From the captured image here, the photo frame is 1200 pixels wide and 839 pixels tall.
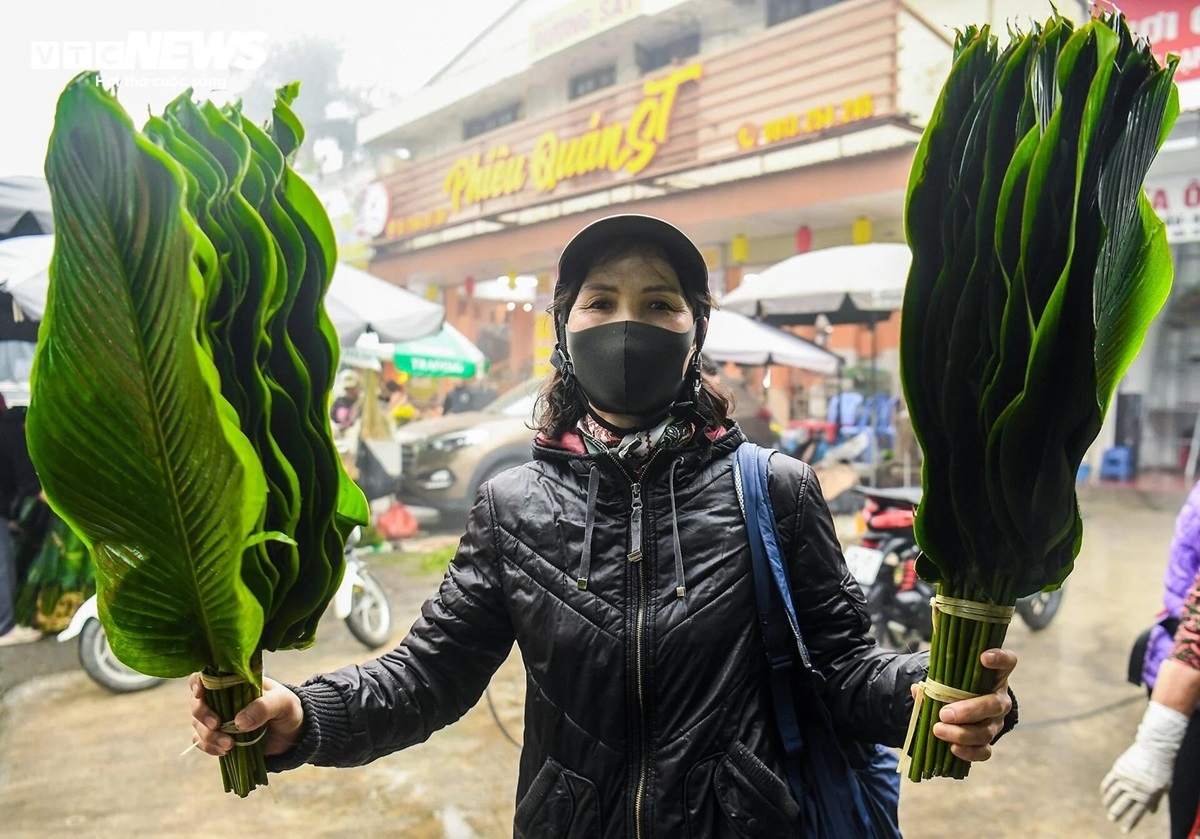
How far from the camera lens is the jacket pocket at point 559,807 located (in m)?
1.12

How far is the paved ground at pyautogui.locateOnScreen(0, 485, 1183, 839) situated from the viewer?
115 inches

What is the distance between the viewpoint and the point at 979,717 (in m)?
0.83

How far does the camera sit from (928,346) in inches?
31.8

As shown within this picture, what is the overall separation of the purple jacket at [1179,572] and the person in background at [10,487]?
3.89 m

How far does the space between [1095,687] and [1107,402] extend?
412 cm

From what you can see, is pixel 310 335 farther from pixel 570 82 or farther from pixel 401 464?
pixel 570 82

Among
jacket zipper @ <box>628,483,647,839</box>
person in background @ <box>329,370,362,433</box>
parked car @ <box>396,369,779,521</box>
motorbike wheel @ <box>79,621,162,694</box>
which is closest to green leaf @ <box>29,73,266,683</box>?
jacket zipper @ <box>628,483,647,839</box>

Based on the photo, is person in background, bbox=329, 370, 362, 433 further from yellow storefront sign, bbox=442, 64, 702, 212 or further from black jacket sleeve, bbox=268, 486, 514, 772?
black jacket sleeve, bbox=268, 486, 514, 772

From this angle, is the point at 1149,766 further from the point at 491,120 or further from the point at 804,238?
the point at 491,120

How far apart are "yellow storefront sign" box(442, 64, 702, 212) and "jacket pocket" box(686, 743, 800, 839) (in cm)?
647

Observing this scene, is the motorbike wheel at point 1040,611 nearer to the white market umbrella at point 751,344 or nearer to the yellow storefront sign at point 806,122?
the white market umbrella at point 751,344

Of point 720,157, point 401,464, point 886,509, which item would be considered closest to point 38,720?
point 401,464

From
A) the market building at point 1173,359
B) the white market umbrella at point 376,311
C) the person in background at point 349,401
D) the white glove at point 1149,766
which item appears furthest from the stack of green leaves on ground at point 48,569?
the market building at point 1173,359

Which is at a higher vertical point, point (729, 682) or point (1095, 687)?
point (729, 682)
